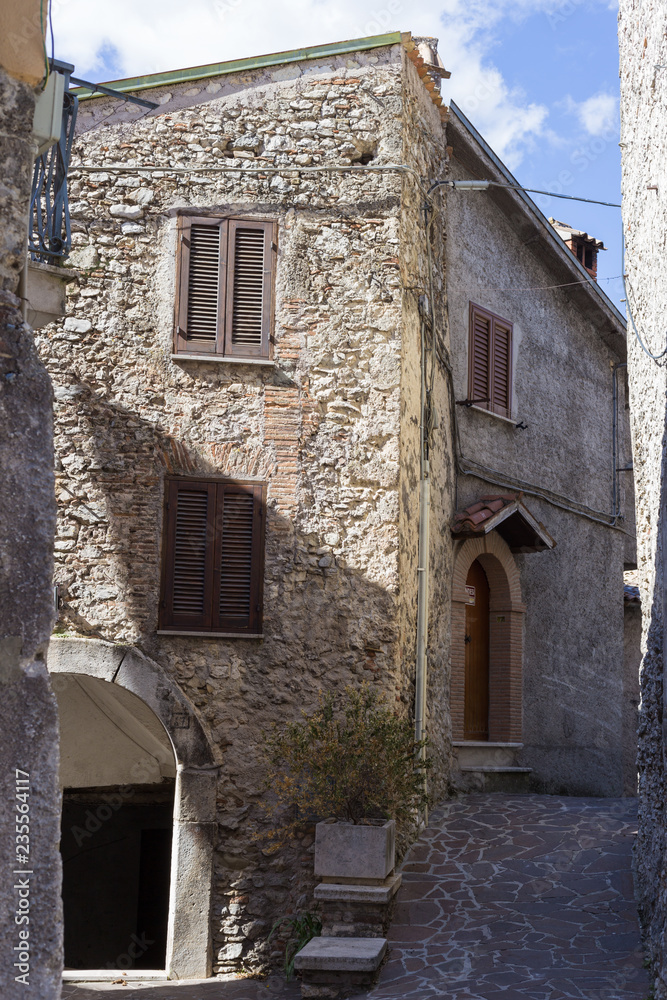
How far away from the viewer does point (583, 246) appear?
18.3m

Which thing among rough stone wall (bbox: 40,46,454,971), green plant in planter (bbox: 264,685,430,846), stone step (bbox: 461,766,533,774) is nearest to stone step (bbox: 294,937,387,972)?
green plant in planter (bbox: 264,685,430,846)

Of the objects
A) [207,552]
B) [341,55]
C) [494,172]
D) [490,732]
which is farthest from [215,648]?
[494,172]

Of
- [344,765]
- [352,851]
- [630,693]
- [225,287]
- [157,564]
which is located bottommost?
[352,851]

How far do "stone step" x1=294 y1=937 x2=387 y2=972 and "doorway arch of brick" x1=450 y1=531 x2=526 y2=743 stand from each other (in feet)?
13.7

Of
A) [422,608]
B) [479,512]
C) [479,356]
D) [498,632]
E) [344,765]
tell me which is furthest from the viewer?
[479,356]

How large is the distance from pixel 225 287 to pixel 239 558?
269cm

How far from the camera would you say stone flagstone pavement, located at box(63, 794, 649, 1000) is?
7.09 m

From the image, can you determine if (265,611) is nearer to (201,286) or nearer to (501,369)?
(201,286)

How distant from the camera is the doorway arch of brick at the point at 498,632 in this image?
1156 cm

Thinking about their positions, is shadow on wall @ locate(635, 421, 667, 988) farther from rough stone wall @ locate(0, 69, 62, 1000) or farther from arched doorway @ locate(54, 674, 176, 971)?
arched doorway @ locate(54, 674, 176, 971)

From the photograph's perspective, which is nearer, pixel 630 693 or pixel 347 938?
pixel 347 938

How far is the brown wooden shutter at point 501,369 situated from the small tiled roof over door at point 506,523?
1.16 m

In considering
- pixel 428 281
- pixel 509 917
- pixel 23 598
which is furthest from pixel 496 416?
pixel 23 598

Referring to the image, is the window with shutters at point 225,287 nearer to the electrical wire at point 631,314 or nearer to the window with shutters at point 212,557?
the window with shutters at point 212,557
